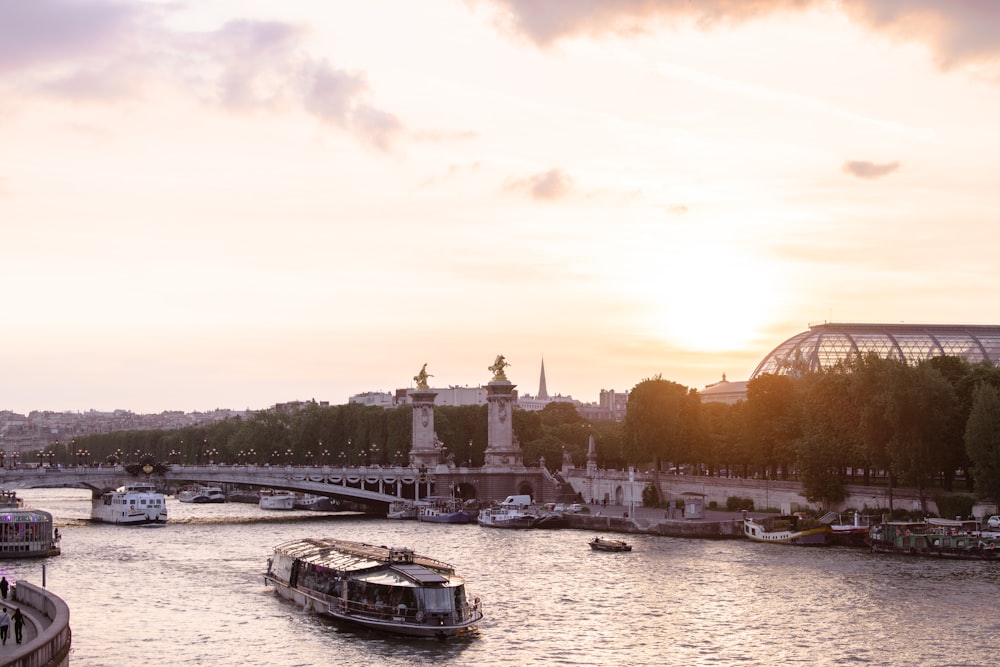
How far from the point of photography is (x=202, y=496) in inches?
6604

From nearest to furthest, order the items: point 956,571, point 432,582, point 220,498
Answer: point 432,582 < point 956,571 < point 220,498

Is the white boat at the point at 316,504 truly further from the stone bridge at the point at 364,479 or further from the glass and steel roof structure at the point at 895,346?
the glass and steel roof structure at the point at 895,346

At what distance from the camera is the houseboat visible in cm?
7931

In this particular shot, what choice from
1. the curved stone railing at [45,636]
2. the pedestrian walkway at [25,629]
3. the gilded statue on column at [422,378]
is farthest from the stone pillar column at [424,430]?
the pedestrian walkway at [25,629]

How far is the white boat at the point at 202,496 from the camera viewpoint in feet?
550

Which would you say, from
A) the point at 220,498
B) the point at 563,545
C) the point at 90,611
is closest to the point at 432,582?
the point at 90,611

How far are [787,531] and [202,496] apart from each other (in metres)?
94.0

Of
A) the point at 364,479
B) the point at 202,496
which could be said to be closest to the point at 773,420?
the point at 364,479

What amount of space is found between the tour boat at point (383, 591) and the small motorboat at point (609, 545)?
23.2 m

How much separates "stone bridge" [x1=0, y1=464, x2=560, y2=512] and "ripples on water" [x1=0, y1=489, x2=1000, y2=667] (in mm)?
30393

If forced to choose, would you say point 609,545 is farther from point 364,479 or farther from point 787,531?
point 364,479

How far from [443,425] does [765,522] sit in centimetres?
6640

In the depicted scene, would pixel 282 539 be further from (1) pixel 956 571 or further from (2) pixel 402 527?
(1) pixel 956 571

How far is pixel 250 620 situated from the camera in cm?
6031
